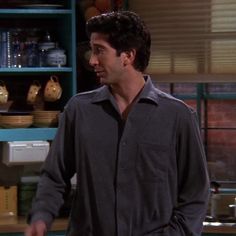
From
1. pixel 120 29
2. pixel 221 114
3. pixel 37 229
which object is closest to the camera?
pixel 37 229

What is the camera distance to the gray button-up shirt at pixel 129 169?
180 centimetres

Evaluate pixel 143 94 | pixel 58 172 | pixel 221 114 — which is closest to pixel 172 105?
pixel 143 94

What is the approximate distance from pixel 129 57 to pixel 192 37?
1815mm

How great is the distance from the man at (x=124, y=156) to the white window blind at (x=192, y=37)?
1772mm

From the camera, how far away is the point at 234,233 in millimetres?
3279

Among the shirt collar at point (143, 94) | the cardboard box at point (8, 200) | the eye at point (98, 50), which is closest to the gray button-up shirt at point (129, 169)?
the shirt collar at point (143, 94)

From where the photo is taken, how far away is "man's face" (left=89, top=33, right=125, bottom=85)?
6.11 ft

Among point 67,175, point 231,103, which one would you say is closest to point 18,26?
point 231,103

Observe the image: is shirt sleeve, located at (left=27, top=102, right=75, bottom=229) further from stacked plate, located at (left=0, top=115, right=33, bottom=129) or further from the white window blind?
the white window blind

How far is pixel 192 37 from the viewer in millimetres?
3652

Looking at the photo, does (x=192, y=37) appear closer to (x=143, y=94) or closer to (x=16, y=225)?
(x=16, y=225)

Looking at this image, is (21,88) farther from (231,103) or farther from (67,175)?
(67,175)

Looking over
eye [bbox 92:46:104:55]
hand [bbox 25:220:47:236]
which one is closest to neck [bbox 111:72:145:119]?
eye [bbox 92:46:104:55]

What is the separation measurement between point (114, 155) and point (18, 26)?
2.21 meters
